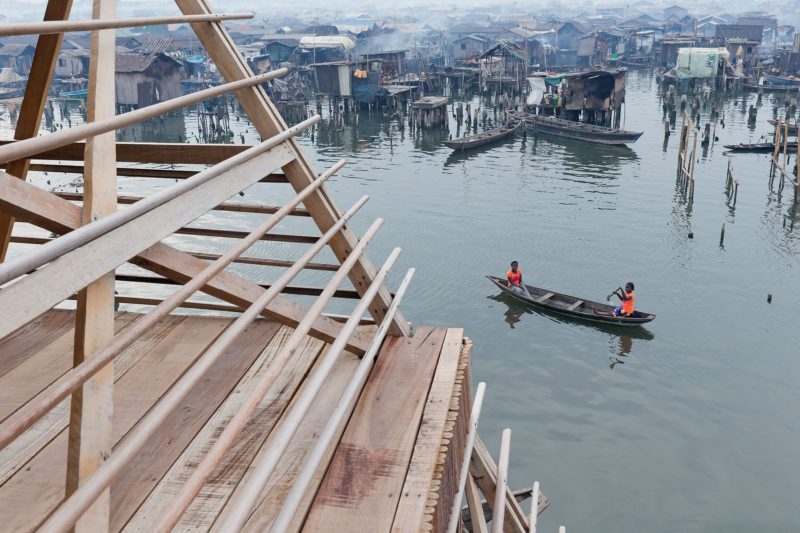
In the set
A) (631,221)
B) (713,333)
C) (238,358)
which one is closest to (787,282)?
(713,333)

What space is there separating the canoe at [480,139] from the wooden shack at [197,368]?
1394 inches

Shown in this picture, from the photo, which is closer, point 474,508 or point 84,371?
point 84,371

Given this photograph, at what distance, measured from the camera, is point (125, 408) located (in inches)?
133

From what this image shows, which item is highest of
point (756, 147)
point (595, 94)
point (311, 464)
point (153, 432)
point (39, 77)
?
point (595, 94)

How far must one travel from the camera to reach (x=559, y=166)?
36562mm

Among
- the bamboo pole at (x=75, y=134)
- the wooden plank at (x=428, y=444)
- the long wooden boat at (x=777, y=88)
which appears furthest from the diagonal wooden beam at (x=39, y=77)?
the long wooden boat at (x=777, y=88)

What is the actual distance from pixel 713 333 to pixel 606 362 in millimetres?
3502

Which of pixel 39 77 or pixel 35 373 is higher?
pixel 39 77

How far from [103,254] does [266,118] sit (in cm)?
155

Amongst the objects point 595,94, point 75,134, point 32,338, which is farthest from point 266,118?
point 595,94

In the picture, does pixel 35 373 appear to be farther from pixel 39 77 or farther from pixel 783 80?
pixel 783 80

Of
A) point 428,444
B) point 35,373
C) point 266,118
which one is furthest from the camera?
point 35,373

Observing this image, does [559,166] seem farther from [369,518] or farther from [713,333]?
[369,518]

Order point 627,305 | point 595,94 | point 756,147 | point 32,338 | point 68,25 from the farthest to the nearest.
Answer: point 595,94, point 756,147, point 627,305, point 32,338, point 68,25
